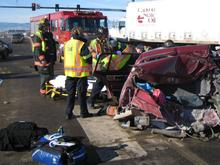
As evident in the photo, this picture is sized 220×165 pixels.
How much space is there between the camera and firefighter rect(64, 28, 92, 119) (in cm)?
808

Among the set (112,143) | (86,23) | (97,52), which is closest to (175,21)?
(86,23)

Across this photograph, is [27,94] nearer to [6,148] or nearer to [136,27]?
[6,148]

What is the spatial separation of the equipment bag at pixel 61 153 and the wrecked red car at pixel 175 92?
68.5 inches

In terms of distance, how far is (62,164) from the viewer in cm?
550

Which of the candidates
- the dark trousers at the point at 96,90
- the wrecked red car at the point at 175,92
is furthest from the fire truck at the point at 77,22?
the wrecked red car at the point at 175,92

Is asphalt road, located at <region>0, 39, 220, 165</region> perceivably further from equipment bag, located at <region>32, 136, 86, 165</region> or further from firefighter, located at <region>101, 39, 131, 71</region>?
firefighter, located at <region>101, 39, 131, 71</region>

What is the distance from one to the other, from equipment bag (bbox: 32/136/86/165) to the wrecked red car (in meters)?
1.74

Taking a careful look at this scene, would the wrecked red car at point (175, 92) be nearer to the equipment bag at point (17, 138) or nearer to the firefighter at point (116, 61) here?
the firefighter at point (116, 61)

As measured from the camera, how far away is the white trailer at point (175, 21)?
55.4 ft

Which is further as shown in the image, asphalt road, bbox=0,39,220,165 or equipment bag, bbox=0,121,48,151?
equipment bag, bbox=0,121,48,151

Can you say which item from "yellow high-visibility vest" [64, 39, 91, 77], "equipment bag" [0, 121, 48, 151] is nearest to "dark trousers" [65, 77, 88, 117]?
"yellow high-visibility vest" [64, 39, 91, 77]

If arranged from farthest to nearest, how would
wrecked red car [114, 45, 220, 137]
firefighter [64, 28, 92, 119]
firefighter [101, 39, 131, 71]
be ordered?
firefighter [101, 39, 131, 71]
firefighter [64, 28, 92, 119]
wrecked red car [114, 45, 220, 137]

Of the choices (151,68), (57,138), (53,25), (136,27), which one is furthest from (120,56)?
(53,25)

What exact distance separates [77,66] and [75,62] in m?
0.09
